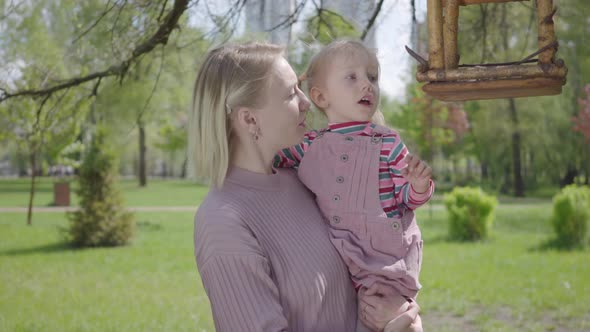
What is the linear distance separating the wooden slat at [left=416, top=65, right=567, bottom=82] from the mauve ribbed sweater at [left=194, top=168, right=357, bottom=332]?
619 mm

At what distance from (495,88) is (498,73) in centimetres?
6

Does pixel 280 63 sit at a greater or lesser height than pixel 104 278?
greater

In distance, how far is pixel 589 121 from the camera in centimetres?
1401

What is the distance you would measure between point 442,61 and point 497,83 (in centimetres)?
16

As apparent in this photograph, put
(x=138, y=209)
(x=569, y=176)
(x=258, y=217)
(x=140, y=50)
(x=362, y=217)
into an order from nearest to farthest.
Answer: (x=258, y=217)
(x=362, y=217)
(x=140, y=50)
(x=138, y=209)
(x=569, y=176)

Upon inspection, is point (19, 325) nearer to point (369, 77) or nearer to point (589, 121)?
point (369, 77)

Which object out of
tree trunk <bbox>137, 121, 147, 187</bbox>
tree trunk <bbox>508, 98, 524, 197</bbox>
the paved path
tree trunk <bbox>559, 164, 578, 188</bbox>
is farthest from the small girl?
tree trunk <bbox>137, 121, 147, 187</bbox>

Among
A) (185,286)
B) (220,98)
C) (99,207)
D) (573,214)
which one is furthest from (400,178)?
(99,207)

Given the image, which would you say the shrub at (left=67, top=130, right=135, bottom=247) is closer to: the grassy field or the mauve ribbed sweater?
the grassy field

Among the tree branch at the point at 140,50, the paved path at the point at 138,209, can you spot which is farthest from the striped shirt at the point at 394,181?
the paved path at the point at 138,209

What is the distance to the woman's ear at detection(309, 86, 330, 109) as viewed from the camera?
7.08ft

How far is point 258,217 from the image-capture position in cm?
173

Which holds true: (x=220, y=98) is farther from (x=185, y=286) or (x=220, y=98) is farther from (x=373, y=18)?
(x=185, y=286)

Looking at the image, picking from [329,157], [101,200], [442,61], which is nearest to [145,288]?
[101,200]
